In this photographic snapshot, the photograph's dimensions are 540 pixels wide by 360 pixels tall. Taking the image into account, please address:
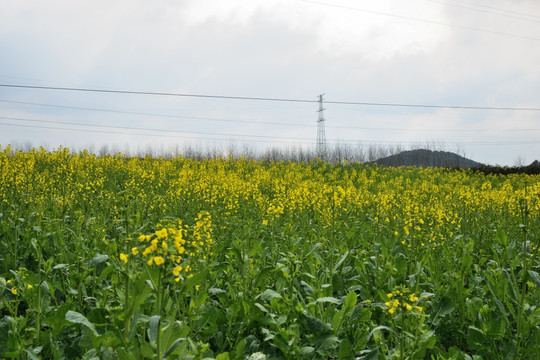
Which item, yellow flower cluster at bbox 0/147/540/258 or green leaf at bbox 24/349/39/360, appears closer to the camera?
green leaf at bbox 24/349/39/360

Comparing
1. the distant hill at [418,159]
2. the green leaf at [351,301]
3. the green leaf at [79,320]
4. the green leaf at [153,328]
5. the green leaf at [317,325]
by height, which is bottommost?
the green leaf at [317,325]

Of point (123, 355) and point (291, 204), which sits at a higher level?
point (291, 204)

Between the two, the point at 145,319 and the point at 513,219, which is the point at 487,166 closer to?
the point at 513,219

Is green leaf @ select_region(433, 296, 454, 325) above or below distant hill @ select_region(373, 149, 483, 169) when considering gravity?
below

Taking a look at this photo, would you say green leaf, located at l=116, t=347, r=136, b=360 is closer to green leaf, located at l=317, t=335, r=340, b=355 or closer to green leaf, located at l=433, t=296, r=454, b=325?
green leaf, located at l=317, t=335, r=340, b=355

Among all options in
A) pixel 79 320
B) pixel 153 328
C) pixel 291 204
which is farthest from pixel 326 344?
pixel 291 204

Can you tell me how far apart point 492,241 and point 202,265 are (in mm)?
4602

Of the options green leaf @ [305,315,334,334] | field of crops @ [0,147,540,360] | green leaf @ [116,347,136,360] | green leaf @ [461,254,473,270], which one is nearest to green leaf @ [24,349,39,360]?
field of crops @ [0,147,540,360]

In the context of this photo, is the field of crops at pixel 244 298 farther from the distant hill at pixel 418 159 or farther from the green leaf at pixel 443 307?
the distant hill at pixel 418 159

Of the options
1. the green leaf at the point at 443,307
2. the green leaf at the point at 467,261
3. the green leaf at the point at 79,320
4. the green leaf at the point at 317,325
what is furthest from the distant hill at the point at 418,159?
the green leaf at the point at 79,320

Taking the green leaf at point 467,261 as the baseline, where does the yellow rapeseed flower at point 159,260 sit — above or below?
above

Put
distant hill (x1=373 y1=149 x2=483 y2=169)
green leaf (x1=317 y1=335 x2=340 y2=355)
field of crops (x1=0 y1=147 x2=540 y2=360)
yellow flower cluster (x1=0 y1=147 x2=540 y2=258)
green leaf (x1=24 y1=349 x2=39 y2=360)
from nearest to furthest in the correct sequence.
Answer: field of crops (x1=0 y1=147 x2=540 y2=360)
green leaf (x1=24 y1=349 x2=39 y2=360)
green leaf (x1=317 y1=335 x2=340 y2=355)
yellow flower cluster (x1=0 y1=147 x2=540 y2=258)
distant hill (x1=373 y1=149 x2=483 y2=169)

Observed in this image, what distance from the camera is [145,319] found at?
200 cm

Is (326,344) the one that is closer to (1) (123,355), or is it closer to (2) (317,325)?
(2) (317,325)
